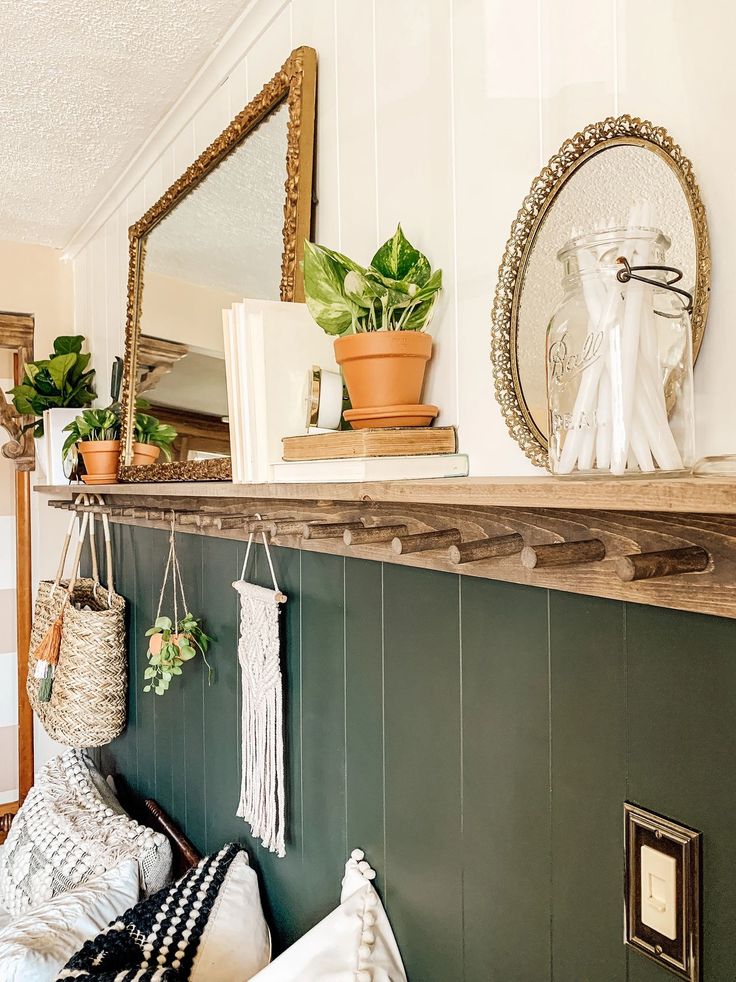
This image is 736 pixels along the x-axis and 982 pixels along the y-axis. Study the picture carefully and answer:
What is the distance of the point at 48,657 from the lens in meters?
1.98

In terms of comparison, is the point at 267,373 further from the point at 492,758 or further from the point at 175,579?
the point at 175,579

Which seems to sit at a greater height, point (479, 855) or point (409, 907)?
point (479, 855)

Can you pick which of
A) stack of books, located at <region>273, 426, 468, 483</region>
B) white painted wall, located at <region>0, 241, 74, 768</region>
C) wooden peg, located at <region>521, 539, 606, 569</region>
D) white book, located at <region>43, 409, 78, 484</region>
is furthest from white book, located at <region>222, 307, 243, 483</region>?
white painted wall, located at <region>0, 241, 74, 768</region>

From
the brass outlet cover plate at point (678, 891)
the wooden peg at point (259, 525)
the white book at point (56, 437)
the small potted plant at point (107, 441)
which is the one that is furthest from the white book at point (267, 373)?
the white book at point (56, 437)

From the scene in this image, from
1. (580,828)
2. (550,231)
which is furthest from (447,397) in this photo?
(580,828)

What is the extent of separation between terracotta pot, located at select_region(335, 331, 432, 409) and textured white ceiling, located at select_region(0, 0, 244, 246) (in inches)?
34.9

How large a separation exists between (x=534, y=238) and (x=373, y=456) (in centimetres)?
28

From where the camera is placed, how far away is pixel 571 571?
0.73 m

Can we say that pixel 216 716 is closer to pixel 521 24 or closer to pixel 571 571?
pixel 571 571

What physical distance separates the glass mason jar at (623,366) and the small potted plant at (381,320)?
0.29 meters

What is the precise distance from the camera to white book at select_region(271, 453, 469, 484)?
80 cm

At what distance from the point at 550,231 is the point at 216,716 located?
1.24m

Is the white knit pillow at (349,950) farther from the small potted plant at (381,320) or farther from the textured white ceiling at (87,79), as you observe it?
the textured white ceiling at (87,79)

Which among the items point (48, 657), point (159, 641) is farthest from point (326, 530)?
point (48, 657)
